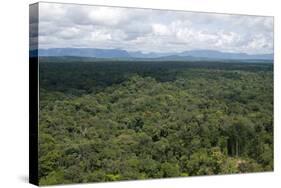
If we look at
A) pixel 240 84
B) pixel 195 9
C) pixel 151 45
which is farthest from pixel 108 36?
pixel 240 84

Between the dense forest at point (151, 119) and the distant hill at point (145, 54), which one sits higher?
the distant hill at point (145, 54)

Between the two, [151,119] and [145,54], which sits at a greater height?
[145,54]

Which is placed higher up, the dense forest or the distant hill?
the distant hill

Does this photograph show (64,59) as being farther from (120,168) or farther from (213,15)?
(213,15)

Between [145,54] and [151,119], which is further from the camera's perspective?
[145,54]
